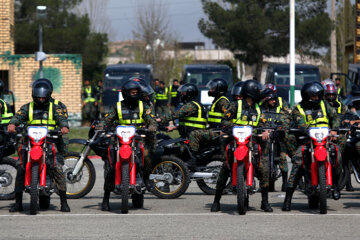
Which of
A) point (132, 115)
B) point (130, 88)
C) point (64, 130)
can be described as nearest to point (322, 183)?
point (132, 115)

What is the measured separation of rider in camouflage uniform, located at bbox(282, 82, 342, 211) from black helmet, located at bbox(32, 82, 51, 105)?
3.14m

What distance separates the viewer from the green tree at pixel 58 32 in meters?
40.9

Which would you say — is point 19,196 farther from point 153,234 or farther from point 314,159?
point 314,159

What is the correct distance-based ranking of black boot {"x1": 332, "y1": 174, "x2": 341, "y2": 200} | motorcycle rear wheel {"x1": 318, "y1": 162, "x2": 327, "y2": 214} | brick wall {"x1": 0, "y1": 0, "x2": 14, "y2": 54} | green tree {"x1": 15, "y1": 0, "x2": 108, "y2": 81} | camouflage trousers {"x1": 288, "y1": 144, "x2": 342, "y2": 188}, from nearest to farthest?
1. motorcycle rear wheel {"x1": 318, "y1": 162, "x2": 327, "y2": 214}
2. camouflage trousers {"x1": 288, "y1": 144, "x2": 342, "y2": 188}
3. black boot {"x1": 332, "y1": 174, "x2": 341, "y2": 200}
4. brick wall {"x1": 0, "y1": 0, "x2": 14, "y2": 54}
5. green tree {"x1": 15, "y1": 0, "x2": 108, "y2": 81}

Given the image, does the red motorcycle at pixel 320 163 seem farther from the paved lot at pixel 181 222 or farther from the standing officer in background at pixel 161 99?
the standing officer in background at pixel 161 99

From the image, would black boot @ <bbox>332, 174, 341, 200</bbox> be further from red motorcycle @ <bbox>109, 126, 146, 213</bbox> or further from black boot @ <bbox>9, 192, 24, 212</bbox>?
black boot @ <bbox>9, 192, 24, 212</bbox>

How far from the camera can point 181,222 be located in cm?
903

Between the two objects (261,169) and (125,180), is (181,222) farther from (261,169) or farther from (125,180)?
(261,169)

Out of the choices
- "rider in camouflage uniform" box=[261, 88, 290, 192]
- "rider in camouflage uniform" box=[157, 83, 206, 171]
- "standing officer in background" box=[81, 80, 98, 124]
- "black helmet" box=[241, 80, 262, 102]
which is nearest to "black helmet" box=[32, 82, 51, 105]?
"rider in camouflage uniform" box=[157, 83, 206, 171]

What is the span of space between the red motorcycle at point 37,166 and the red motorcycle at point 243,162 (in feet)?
7.47

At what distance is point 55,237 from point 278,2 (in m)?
36.9

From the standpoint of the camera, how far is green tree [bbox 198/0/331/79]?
4281 cm

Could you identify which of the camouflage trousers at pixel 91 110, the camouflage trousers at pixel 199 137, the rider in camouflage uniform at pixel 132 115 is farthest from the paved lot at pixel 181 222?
the camouflage trousers at pixel 91 110

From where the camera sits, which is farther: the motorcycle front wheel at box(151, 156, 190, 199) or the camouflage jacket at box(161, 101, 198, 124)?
the camouflage jacket at box(161, 101, 198, 124)
